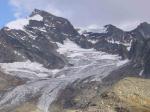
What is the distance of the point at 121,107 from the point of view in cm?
5825

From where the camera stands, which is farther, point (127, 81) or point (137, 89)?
point (127, 81)

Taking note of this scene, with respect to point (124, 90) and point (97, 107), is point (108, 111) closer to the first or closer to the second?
point (97, 107)

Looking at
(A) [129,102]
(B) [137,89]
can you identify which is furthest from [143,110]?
(B) [137,89]

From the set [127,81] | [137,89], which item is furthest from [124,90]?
[127,81]

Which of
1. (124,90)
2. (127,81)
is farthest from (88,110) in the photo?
(127,81)

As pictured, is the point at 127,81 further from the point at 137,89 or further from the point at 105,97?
the point at 105,97

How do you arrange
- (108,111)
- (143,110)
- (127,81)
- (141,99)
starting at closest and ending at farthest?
(108,111), (143,110), (141,99), (127,81)

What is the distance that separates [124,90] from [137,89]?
5.26 feet

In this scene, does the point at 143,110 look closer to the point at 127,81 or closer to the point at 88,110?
the point at 88,110

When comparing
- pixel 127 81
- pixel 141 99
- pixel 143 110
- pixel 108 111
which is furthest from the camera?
pixel 127 81

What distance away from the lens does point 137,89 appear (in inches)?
2598

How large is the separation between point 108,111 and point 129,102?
388 cm

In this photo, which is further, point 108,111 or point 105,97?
point 105,97

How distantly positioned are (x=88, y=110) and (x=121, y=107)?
349cm
